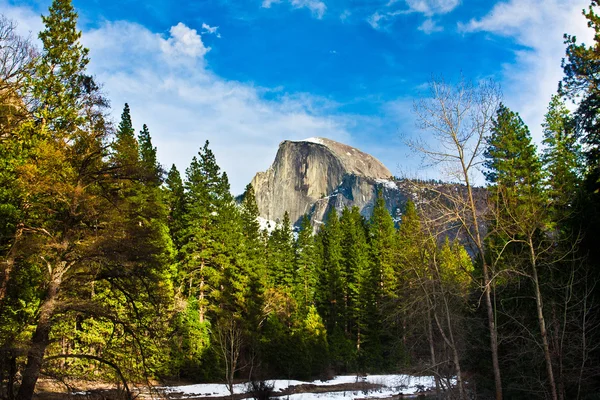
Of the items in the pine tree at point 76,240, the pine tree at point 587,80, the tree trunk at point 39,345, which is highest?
the pine tree at point 587,80

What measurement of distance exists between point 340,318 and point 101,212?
36.9 meters

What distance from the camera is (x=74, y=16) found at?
17.5 meters

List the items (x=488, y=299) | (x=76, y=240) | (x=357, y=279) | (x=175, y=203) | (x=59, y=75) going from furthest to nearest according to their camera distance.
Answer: (x=357, y=279), (x=175, y=203), (x=59, y=75), (x=76, y=240), (x=488, y=299)

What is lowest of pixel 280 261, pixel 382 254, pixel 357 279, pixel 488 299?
pixel 488 299

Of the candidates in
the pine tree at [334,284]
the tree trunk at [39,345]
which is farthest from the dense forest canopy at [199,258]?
the pine tree at [334,284]

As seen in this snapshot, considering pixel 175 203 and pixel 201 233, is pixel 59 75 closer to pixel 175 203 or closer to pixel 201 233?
pixel 201 233

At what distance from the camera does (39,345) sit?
10242 mm

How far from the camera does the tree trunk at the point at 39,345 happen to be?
9.85 metres

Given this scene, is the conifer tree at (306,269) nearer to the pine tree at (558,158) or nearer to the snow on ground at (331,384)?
the snow on ground at (331,384)

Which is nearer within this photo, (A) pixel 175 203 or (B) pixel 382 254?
(A) pixel 175 203

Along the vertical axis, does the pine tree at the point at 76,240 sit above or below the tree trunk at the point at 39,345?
above

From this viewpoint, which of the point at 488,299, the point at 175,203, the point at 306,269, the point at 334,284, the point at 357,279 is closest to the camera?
the point at 488,299

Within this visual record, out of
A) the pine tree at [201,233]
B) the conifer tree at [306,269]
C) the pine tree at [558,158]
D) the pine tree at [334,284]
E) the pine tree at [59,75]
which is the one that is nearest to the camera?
the pine tree at [59,75]

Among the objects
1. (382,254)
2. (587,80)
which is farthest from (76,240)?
(382,254)
